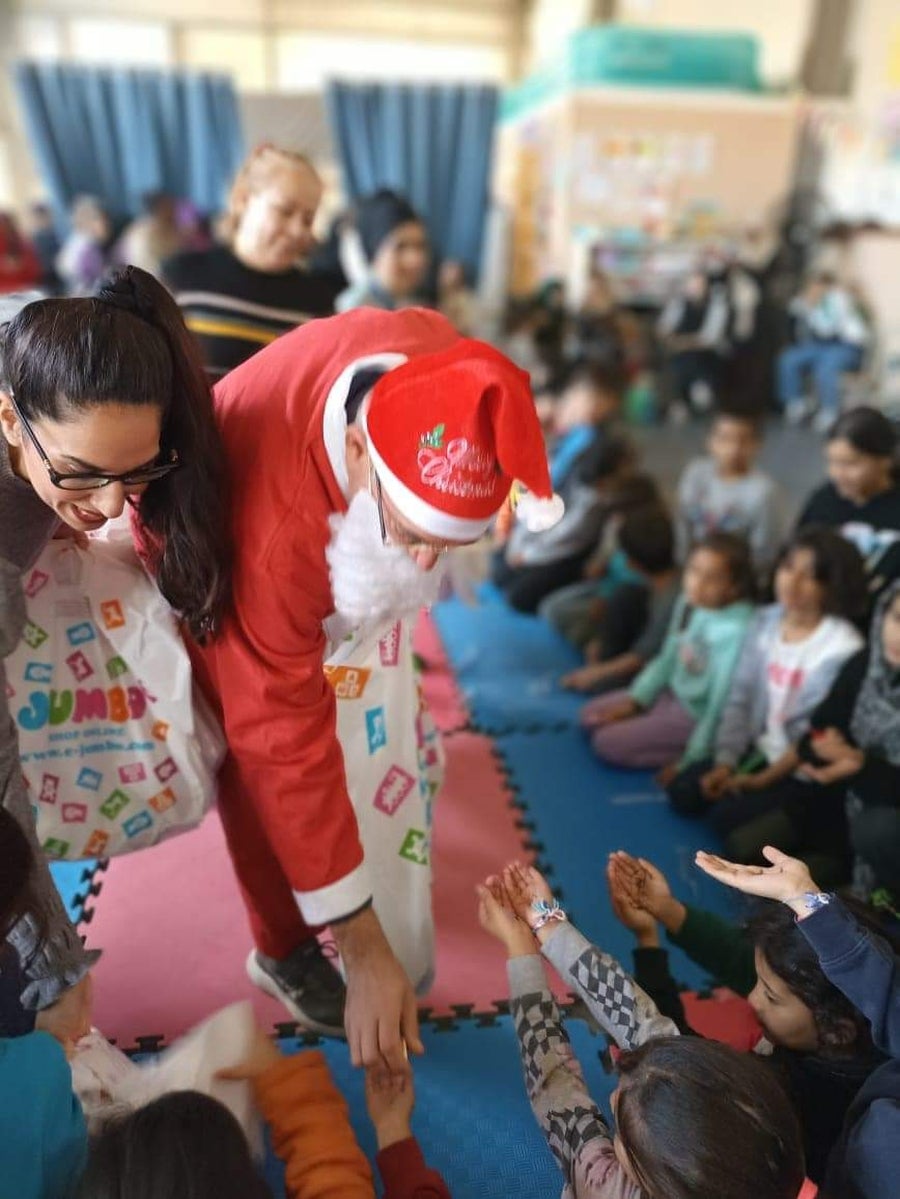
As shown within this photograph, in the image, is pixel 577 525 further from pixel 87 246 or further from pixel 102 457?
pixel 87 246

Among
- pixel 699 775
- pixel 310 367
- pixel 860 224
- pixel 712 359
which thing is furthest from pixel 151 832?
pixel 860 224

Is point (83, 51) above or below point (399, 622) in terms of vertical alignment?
above

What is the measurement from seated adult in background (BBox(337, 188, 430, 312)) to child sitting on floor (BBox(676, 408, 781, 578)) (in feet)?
3.93

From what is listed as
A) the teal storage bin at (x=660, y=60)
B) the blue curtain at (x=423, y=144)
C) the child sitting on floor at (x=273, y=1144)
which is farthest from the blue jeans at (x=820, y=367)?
the child sitting on floor at (x=273, y=1144)

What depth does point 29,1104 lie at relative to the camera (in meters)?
0.88

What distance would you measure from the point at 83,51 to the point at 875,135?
746 centimetres

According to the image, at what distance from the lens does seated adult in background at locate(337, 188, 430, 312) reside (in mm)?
2570

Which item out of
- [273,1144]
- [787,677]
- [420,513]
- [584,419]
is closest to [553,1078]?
[273,1144]

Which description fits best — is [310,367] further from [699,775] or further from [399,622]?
[699,775]

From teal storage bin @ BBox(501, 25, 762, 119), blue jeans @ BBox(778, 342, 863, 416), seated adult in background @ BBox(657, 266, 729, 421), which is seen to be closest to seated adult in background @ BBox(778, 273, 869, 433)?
blue jeans @ BBox(778, 342, 863, 416)

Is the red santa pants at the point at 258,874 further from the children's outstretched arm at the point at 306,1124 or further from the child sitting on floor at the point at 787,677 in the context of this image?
the child sitting on floor at the point at 787,677

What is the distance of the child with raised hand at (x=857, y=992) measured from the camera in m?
0.91

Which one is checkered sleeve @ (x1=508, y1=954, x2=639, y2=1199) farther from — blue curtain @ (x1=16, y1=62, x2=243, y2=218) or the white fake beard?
blue curtain @ (x1=16, y1=62, x2=243, y2=218)

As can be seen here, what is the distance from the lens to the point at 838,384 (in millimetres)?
6000
